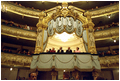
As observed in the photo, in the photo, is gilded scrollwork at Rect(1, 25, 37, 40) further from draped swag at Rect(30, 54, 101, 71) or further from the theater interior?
draped swag at Rect(30, 54, 101, 71)

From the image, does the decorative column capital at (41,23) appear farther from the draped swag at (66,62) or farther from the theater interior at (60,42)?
the draped swag at (66,62)

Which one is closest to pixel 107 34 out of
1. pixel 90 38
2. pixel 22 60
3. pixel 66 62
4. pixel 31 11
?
pixel 90 38

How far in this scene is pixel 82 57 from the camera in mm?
5977

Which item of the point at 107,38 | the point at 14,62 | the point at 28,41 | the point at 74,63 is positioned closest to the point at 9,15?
the point at 28,41

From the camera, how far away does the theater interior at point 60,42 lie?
232 inches

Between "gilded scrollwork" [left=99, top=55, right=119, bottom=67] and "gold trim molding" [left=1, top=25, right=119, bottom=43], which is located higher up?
"gold trim molding" [left=1, top=25, right=119, bottom=43]

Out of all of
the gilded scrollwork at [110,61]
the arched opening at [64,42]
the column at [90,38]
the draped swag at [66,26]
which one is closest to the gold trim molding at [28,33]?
the gilded scrollwork at [110,61]

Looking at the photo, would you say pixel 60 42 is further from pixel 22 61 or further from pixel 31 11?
pixel 22 61

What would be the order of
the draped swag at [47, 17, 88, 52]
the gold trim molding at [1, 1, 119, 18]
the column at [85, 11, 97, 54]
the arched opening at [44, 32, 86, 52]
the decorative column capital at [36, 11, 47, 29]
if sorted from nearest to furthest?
1. the column at [85, 11, 97, 54]
2. the draped swag at [47, 17, 88, 52]
3. the decorative column capital at [36, 11, 47, 29]
4. the gold trim molding at [1, 1, 119, 18]
5. the arched opening at [44, 32, 86, 52]

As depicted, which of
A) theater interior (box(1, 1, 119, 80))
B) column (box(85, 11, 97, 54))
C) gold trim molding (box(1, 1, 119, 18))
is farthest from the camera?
gold trim molding (box(1, 1, 119, 18))

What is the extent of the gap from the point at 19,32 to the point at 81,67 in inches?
326

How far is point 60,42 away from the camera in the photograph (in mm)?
14242

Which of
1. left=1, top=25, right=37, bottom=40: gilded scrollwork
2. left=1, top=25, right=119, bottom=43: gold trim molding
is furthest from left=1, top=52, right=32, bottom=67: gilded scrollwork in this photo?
left=1, top=25, right=37, bottom=40: gilded scrollwork

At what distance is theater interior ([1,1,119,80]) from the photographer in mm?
5895
